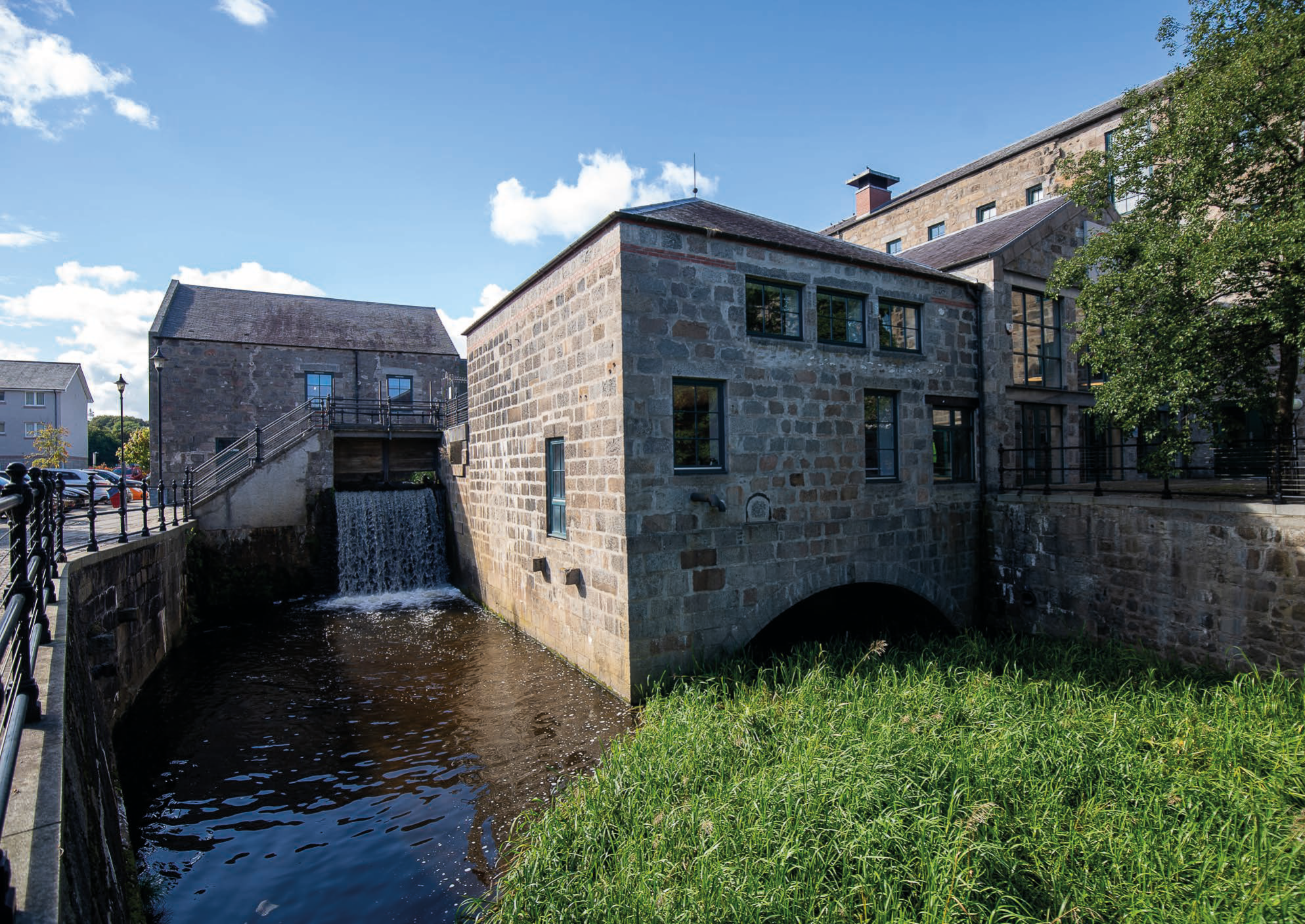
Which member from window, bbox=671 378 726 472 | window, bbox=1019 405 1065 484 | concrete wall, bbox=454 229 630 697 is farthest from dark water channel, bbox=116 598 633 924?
window, bbox=1019 405 1065 484

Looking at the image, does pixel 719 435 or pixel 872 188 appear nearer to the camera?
pixel 719 435

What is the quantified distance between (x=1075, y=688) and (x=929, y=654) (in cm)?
189

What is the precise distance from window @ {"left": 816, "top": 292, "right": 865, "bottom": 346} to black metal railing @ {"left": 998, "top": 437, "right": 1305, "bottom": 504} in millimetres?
3424

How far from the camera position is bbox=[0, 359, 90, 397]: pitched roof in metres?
42.3

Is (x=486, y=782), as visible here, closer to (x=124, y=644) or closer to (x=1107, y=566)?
(x=124, y=644)

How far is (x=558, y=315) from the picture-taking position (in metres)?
9.65

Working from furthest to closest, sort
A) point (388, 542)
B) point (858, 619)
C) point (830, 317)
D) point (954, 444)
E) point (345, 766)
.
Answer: point (388, 542) < point (858, 619) < point (954, 444) < point (830, 317) < point (345, 766)

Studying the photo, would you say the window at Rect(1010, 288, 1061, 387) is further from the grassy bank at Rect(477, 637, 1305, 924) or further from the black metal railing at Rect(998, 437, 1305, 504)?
the grassy bank at Rect(477, 637, 1305, 924)

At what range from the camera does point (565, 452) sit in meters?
9.52

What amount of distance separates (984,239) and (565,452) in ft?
32.0

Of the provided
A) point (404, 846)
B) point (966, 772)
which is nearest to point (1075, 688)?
point (966, 772)

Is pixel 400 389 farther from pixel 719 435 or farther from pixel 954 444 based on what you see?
pixel 954 444

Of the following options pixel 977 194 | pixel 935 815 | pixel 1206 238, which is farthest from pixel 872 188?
pixel 935 815

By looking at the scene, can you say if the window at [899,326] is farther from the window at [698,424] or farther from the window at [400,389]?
the window at [400,389]
